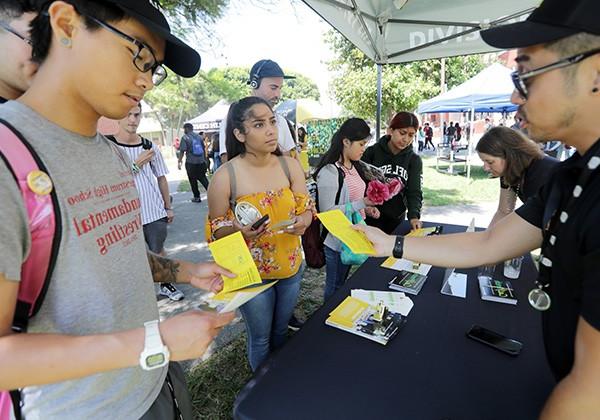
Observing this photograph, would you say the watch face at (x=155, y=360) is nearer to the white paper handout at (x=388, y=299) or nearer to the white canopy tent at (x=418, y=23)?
the white paper handout at (x=388, y=299)

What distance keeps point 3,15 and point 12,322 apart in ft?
2.84

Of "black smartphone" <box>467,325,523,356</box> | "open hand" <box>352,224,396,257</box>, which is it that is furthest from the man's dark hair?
"black smartphone" <box>467,325,523,356</box>

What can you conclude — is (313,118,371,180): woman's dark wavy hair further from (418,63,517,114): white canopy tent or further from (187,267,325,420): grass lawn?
(418,63,517,114): white canopy tent

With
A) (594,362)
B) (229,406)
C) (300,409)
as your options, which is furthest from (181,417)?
(594,362)

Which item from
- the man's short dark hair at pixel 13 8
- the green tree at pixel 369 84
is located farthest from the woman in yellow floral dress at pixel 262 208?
Answer: the green tree at pixel 369 84

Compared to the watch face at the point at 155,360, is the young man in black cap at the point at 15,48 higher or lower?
higher

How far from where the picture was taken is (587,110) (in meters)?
0.86

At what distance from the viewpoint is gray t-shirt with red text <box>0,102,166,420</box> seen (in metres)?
0.74

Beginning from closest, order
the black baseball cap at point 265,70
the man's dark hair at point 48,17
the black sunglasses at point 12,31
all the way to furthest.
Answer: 1. the man's dark hair at point 48,17
2. the black sunglasses at point 12,31
3. the black baseball cap at point 265,70

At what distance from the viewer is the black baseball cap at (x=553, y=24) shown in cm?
79

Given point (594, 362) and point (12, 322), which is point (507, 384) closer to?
point (594, 362)

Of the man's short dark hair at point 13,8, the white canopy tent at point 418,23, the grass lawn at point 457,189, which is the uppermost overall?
the white canopy tent at point 418,23

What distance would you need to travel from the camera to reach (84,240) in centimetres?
79

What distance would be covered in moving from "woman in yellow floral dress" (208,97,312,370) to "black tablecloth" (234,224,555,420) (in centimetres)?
52
